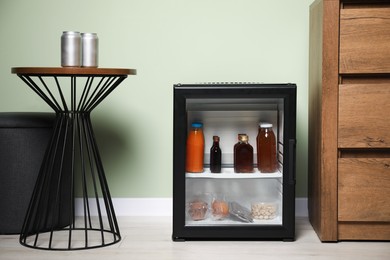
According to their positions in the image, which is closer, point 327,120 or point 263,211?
point 327,120

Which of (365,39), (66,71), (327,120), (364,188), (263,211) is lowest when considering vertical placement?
(263,211)

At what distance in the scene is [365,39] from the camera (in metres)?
2.37

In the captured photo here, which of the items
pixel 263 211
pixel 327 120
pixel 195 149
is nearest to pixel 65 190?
pixel 195 149

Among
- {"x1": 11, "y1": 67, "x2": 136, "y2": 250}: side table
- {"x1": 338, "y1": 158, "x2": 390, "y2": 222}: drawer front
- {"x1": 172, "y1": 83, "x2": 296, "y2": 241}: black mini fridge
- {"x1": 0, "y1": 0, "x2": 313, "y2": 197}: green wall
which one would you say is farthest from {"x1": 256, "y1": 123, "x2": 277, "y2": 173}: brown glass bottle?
{"x1": 11, "y1": 67, "x2": 136, "y2": 250}: side table

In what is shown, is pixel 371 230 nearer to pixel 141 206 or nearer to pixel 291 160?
pixel 291 160

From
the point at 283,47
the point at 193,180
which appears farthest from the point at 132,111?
the point at 283,47

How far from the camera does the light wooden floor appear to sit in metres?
2.21

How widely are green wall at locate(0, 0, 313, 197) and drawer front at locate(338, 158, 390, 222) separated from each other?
494mm

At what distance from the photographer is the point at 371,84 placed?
237 cm

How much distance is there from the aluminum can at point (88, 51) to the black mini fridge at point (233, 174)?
0.32 metres

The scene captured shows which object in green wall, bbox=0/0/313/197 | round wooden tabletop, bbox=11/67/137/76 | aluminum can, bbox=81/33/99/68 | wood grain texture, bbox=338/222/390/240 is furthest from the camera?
green wall, bbox=0/0/313/197

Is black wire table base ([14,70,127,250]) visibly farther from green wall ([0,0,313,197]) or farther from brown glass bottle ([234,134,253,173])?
brown glass bottle ([234,134,253,173])

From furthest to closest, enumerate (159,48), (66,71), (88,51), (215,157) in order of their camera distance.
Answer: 1. (159,48)
2. (215,157)
3. (88,51)
4. (66,71)

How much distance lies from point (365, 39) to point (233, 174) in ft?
2.22
